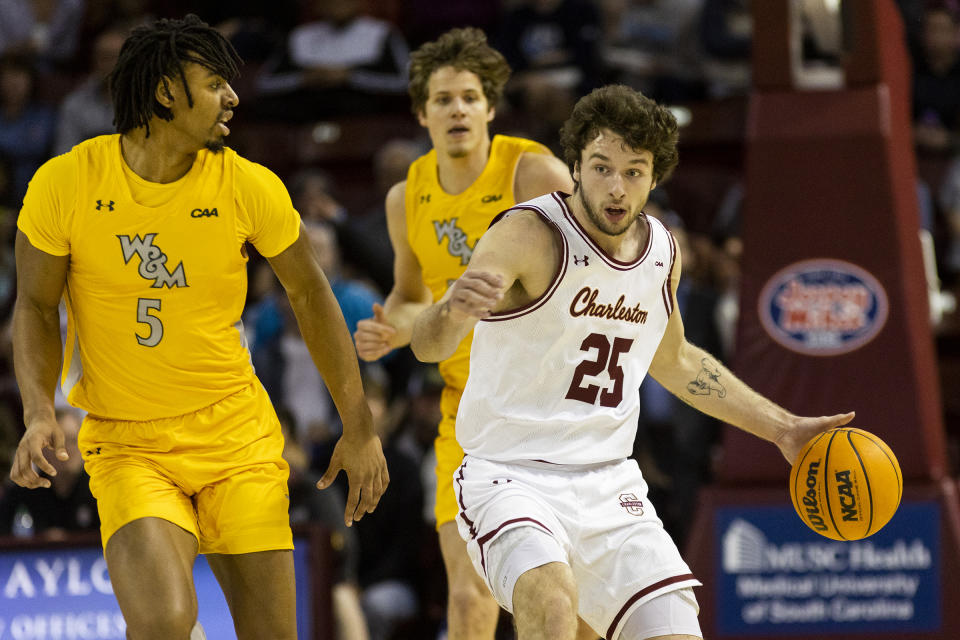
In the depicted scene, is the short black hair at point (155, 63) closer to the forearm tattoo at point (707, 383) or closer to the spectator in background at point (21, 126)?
the forearm tattoo at point (707, 383)

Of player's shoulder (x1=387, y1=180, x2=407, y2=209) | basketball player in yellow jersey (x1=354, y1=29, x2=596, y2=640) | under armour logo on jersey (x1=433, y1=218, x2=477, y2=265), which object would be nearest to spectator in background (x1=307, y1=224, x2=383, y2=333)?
player's shoulder (x1=387, y1=180, x2=407, y2=209)

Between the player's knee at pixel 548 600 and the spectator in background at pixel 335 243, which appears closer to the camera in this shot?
the player's knee at pixel 548 600

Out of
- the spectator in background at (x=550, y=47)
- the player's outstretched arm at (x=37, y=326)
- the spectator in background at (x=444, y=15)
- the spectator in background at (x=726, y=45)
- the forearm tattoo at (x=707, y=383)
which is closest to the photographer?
the player's outstretched arm at (x=37, y=326)

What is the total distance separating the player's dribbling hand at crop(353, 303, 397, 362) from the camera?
502cm

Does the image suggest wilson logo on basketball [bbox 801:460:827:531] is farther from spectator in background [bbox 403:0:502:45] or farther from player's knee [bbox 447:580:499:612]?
spectator in background [bbox 403:0:502:45]

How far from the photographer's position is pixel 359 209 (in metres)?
10.4

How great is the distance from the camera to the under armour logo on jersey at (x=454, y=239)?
5309 millimetres

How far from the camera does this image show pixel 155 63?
4199mm

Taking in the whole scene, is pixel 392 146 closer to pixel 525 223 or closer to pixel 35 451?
pixel 525 223

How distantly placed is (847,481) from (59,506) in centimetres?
466

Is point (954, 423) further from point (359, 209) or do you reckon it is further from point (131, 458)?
point (131, 458)

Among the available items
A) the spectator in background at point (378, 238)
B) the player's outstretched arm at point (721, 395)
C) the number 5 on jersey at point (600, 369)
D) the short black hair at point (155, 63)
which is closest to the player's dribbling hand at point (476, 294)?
the number 5 on jersey at point (600, 369)

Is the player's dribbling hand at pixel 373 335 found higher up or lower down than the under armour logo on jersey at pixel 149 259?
lower down

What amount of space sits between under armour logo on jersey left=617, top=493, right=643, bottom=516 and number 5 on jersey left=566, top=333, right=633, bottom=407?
29 centimetres
